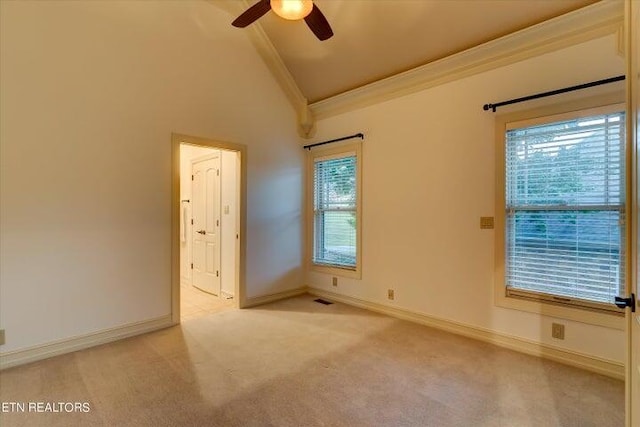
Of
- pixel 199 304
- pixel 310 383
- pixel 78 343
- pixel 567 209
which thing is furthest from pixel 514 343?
pixel 78 343

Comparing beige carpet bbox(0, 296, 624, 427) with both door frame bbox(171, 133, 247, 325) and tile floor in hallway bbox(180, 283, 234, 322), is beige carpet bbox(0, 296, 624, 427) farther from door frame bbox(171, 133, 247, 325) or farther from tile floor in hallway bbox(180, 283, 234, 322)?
tile floor in hallway bbox(180, 283, 234, 322)

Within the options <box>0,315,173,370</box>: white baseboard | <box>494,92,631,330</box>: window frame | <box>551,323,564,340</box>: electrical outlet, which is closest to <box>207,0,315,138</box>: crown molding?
<box>494,92,631,330</box>: window frame

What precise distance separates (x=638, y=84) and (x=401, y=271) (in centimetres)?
284

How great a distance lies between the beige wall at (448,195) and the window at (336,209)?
216 millimetres

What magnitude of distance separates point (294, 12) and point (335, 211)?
268 centimetres

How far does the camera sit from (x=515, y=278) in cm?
294

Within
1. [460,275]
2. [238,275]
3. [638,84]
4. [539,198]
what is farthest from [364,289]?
[638,84]

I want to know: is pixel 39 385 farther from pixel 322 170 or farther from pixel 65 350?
pixel 322 170

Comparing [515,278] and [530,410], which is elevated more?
[515,278]

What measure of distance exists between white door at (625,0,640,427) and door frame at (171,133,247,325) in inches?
138

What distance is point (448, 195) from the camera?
10.9 feet

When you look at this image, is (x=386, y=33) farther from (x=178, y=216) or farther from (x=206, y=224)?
(x=206, y=224)

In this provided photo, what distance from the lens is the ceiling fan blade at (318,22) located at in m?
2.39
